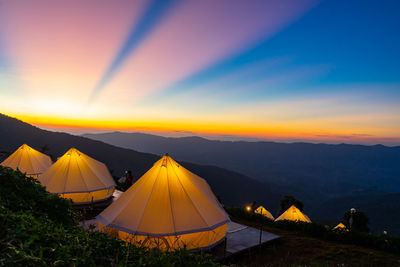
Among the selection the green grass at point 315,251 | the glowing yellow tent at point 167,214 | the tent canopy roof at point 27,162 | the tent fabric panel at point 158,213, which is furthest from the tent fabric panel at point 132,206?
the tent canopy roof at point 27,162

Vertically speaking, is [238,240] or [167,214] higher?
[167,214]

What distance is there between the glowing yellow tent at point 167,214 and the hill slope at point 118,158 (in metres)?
117

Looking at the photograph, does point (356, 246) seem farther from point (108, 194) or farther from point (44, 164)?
point (44, 164)

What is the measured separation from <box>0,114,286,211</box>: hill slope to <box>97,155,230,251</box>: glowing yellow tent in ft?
383

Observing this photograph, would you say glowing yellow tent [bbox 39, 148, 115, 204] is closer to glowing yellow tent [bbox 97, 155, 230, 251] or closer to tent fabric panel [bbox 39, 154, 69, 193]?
tent fabric panel [bbox 39, 154, 69, 193]

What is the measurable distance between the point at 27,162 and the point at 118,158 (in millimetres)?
144423

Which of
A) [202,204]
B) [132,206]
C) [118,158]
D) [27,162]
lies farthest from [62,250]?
[118,158]

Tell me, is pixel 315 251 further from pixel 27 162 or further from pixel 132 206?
pixel 27 162

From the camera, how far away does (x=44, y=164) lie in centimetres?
1770

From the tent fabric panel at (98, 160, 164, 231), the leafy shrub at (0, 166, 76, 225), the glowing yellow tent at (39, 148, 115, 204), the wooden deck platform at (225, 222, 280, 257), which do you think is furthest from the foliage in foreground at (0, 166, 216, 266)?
the glowing yellow tent at (39, 148, 115, 204)

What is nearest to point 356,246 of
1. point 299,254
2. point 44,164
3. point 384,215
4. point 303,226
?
point 303,226

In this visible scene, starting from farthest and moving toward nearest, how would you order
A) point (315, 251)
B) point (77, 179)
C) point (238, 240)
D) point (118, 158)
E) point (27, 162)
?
point (118, 158) → point (27, 162) → point (77, 179) → point (238, 240) → point (315, 251)

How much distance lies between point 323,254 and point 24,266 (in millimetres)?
10002

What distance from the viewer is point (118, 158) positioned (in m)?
154
